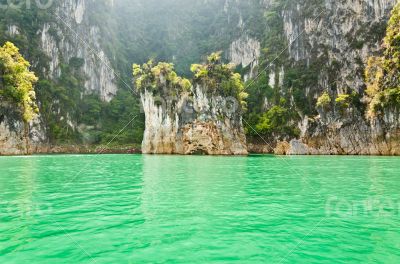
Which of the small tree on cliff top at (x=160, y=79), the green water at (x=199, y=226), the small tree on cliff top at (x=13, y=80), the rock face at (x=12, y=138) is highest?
the small tree on cliff top at (x=160, y=79)

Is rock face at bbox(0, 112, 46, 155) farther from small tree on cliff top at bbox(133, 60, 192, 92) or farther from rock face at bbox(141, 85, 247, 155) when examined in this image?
small tree on cliff top at bbox(133, 60, 192, 92)

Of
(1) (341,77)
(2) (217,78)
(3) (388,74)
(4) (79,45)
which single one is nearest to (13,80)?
(2) (217,78)

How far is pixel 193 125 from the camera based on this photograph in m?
52.7

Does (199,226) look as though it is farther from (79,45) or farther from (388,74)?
(79,45)

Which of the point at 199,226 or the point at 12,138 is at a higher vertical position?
the point at 12,138

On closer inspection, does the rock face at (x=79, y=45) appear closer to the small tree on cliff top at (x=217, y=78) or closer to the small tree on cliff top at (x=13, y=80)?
the small tree on cliff top at (x=13, y=80)

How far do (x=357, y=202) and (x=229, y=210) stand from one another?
3.75 m

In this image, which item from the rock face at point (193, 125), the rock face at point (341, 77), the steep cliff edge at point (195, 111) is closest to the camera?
the rock face at point (341, 77)

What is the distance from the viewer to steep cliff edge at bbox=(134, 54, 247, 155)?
51.7 metres

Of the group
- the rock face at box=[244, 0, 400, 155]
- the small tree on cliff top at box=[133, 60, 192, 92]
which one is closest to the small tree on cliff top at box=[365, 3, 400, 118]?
the rock face at box=[244, 0, 400, 155]

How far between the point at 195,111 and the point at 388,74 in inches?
1076

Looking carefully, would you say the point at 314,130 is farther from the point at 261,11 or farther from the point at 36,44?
the point at 36,44

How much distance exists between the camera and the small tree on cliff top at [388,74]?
Result: 1762 inches

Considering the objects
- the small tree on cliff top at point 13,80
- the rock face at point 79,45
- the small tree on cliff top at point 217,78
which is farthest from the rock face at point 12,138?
the rock face at point 79,45
